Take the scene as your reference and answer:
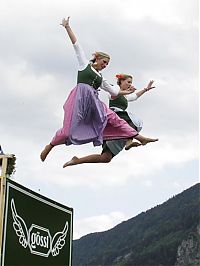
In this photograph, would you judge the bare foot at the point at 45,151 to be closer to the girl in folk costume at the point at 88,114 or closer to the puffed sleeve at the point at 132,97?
the girl in folk costume at the point at 88,114

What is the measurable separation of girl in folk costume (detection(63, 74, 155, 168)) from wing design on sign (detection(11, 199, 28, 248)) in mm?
1495

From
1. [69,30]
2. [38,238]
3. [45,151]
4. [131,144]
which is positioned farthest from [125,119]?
[38,238]

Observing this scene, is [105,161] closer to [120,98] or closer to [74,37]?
[120,98]

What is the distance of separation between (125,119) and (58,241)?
1848mm

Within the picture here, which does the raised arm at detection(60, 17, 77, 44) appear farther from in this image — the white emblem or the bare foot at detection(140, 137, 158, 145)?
the white emblem

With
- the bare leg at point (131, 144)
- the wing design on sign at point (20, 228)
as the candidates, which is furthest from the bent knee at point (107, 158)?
the wing design on sign at point (20, 228)

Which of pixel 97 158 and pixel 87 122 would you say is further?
pixel 97 158

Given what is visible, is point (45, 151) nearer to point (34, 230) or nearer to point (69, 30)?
point (34, 230)

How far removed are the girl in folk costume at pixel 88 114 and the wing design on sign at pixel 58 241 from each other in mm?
949

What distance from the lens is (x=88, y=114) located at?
7.32 meters

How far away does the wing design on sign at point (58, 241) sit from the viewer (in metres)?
7.30

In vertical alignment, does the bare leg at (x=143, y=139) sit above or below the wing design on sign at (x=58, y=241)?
above

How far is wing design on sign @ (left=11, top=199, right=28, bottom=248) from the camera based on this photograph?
19.9 feet

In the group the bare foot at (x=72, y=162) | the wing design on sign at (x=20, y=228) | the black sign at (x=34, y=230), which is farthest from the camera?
the bare foot at (x=72, y=162)
